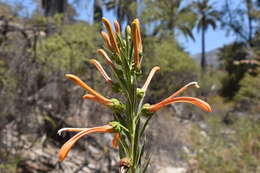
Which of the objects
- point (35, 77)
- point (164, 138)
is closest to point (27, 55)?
point (35, 77)

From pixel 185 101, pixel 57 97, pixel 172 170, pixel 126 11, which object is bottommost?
pixel 172 170

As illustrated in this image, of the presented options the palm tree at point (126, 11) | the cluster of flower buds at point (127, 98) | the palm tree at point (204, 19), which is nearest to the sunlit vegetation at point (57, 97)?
the palm tree at point (126, 11)

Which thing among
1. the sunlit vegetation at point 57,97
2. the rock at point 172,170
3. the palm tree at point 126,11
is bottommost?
the rock at point 172,170

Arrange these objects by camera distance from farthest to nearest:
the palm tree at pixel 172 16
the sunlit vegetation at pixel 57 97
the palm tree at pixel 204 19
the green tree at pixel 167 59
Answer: the palm tree at pixel 204 19, the palm tree at pixel 172 16, the green tree at pixel 167 59, the sunlit vegetation at pixel 57 97

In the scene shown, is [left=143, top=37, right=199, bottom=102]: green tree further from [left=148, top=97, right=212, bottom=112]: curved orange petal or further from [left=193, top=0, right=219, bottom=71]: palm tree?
[left=193, top=0, right=219, bottom=71]: palm tree

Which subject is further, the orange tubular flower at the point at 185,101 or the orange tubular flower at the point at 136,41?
the orange tubular flower at the point at 136,41

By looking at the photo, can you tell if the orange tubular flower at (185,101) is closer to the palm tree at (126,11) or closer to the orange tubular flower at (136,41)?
the orange tubular flower at (136,41)

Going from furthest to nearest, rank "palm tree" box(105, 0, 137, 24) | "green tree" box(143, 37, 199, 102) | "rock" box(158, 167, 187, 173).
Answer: "green tree" box(143, 37, 199, 102) → "rock" box(158, 167, 187, 173) → "palm tree" box(105, 0, 137, 24)

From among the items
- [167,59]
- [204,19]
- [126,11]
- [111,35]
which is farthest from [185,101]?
[204,19]

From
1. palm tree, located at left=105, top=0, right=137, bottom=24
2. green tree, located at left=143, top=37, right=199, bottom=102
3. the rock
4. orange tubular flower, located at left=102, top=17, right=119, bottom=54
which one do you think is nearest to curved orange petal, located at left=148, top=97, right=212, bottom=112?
orange tubular flower, located at left=102, top=17, right=119, bottom=54

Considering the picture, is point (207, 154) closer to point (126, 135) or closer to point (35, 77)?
point (35, 77)

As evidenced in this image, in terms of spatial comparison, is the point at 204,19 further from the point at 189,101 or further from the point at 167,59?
the point at 189,101
